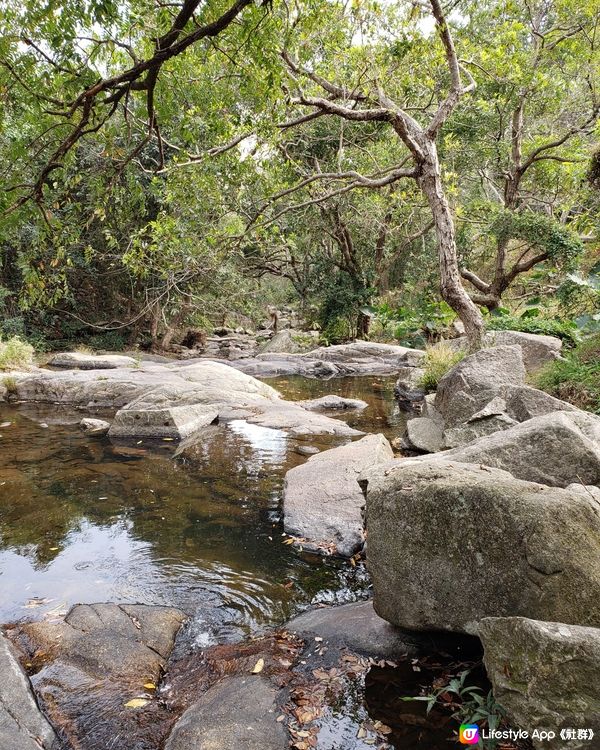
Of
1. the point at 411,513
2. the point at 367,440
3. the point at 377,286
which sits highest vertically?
the point at 377,286

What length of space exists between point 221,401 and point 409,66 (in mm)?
7068

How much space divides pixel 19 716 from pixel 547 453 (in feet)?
11.5

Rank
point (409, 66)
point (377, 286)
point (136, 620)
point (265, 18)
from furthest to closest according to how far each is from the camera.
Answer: point (377, 286) < point (409, 66) < point (136, 620) < point (265, 18)

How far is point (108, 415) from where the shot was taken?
1002 centimetres

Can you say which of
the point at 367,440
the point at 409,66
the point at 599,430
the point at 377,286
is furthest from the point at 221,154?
the point at 377,286

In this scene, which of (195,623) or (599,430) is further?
(599,430)

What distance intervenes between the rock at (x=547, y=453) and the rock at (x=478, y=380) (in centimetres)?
282

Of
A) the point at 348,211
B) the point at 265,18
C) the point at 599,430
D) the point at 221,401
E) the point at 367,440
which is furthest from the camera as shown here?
the point at 348,211

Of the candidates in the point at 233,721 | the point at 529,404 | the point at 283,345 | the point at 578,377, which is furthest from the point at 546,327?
the point at 283,345

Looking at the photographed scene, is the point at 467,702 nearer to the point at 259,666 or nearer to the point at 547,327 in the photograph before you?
the point at 259,666

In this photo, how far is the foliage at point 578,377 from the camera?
656cm

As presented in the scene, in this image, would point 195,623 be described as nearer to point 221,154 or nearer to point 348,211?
point 221,154

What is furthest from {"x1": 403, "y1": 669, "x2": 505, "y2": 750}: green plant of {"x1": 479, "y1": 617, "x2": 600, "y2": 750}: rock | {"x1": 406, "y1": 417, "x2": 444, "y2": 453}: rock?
{"x1": 406, "y1": 417, "x2": 444, "y2": 453}: rock

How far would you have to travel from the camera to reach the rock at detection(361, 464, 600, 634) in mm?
2346
